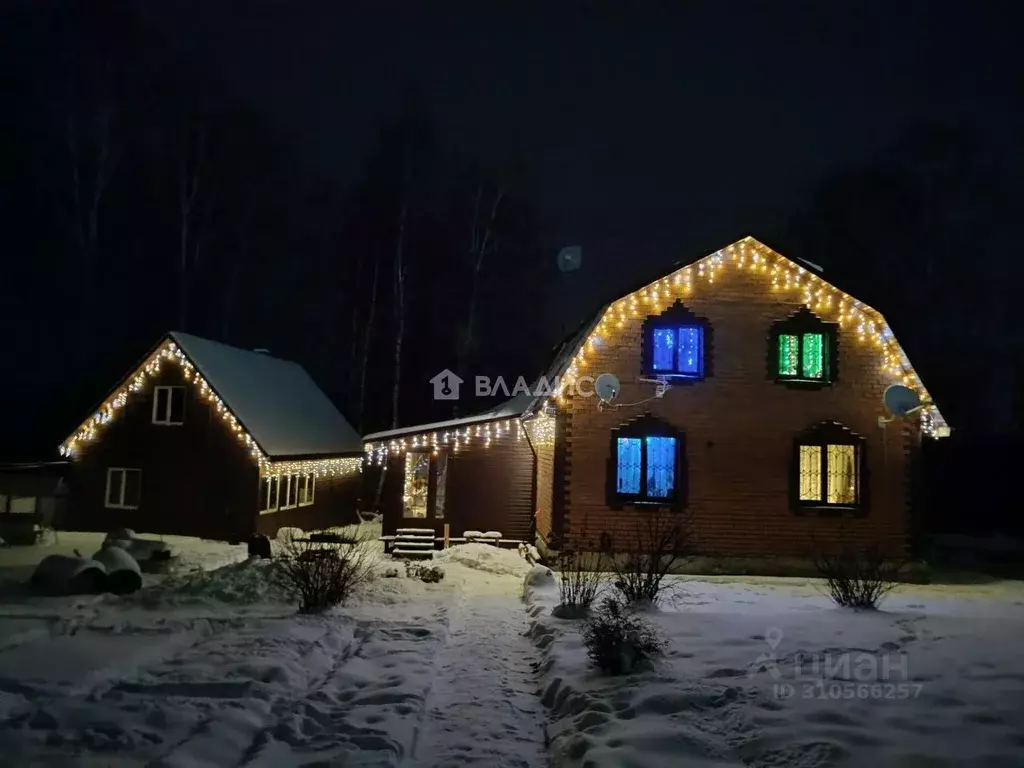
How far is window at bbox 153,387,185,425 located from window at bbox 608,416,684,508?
12858mm

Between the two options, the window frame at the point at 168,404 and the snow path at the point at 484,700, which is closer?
the snow path at the point at 484,700

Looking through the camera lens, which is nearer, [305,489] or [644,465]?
[644,465]

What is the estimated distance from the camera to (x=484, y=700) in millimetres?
7621

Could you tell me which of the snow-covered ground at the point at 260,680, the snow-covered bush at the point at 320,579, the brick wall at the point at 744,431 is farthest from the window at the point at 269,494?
the snow-covered bush at the point at 320,579

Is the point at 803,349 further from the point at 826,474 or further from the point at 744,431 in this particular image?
the point at 826,474

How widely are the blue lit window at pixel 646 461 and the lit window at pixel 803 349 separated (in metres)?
2.95

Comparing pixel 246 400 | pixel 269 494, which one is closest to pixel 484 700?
pixel 269 494

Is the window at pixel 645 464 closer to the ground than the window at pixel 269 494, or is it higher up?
higher up

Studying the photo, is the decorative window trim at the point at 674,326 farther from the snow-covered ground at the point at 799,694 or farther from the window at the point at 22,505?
the window at the point at 22,505

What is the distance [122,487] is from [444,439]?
32.8 ft

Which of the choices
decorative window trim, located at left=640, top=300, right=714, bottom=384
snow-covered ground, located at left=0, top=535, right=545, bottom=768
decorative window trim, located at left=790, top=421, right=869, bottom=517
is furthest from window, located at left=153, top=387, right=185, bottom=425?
decorative window trim, located at left=790, top=421, right=869, bottom=517

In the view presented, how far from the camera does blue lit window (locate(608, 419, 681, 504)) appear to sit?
17.0 metres

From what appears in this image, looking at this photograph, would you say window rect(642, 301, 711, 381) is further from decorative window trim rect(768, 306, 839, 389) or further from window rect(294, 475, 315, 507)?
window rect(294, 475, 315, 507)

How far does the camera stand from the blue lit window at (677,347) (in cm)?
1716
